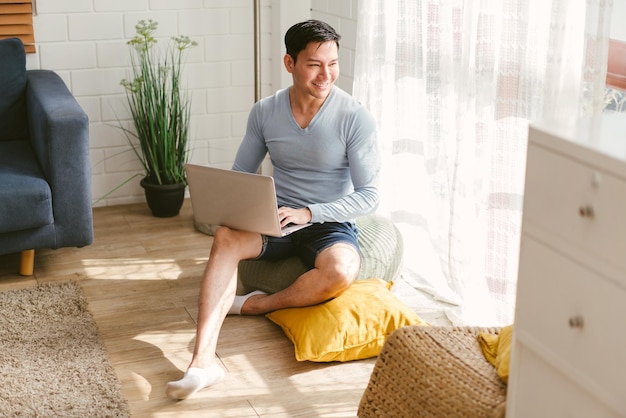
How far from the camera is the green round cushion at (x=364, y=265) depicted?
3168mm

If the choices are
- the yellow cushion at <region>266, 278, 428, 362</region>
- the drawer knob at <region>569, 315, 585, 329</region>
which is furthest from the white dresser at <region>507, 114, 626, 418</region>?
the yellow cushion at <region>266, 278, 428, 362</region>

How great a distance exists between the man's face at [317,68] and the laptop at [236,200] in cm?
41

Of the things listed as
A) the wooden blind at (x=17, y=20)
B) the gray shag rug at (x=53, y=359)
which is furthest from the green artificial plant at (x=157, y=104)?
the gray shag rug at (x=53, y=359)

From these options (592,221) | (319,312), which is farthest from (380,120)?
(592,221)

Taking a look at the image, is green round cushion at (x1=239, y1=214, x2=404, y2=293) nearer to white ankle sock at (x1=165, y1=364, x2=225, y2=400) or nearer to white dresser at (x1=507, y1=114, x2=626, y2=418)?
white ankle sock at (x1=165, y1=364, x2=225, y2=400)

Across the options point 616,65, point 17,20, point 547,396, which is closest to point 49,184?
point 17,20

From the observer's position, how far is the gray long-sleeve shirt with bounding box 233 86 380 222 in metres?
3.01

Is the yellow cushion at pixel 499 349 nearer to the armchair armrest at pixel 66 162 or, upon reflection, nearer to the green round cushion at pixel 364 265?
the green round cushion at pixel 364 265

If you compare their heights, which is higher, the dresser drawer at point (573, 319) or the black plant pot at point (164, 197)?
the dresser drawer at point (573, 319)

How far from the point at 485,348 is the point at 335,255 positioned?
843 mm

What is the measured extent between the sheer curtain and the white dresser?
2.50ft

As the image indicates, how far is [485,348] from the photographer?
2248 millimetres

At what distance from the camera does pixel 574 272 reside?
1636 mm

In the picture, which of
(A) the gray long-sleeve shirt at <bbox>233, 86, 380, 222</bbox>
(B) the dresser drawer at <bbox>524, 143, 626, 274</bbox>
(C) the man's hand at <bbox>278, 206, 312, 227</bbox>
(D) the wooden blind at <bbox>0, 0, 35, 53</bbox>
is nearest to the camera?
(B) the dresser drawer at <bbox>524, 143, 626, 274</bbox>
